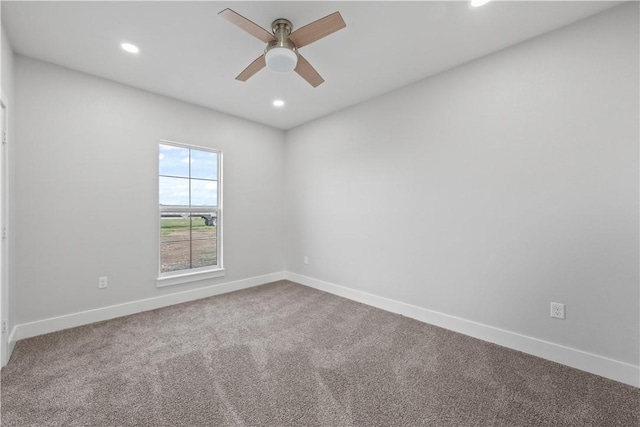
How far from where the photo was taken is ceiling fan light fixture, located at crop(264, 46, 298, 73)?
196 cm

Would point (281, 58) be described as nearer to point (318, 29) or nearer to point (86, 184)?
point (318, 29)

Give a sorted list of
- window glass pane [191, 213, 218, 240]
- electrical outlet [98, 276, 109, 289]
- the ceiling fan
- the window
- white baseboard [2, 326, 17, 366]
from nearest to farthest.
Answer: the ceiling fan, white baseboard [2, 326, 17, 366], electrical outlet [98, 276, 109, 289], the window, window glass pane [191, 213, 218, 240]

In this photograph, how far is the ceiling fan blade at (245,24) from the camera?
5.25 ft

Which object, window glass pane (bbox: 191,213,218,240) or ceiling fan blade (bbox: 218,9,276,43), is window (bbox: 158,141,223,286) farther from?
ceiling fan blade (bbox: 218,9,276,43)

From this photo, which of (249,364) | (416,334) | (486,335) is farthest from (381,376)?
(486,335)

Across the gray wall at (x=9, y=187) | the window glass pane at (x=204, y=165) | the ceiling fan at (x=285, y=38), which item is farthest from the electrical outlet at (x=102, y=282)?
the ceiling fan at (x=285, y=38)

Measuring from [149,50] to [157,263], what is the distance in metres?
2.31

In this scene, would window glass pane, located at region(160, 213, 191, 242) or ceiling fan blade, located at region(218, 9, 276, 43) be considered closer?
ceiling fan blade, located at region(218, 9, 276, 43)

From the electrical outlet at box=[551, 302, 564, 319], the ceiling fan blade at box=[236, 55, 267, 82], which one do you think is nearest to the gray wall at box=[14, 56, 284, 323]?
the ceiling fan blade at box=[236, 55, 267, 82]

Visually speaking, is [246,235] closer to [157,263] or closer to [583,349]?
[157,263]

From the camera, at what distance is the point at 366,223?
351 centimetres

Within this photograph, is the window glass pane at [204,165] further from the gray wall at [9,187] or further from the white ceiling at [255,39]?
the gray wall at [9,187]

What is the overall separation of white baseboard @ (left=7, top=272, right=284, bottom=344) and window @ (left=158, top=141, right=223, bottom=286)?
0.21 meters

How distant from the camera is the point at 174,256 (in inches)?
141
